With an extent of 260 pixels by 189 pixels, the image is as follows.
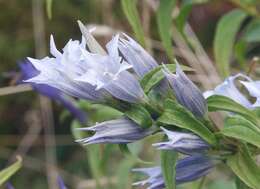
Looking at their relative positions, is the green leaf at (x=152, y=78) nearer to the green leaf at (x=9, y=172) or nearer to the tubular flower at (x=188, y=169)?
the tubular flower at (x=188, y=169)

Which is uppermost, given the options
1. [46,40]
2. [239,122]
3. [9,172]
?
[239,122]

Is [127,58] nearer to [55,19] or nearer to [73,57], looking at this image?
[73,57]

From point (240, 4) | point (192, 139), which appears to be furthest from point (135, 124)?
point (240, 4)

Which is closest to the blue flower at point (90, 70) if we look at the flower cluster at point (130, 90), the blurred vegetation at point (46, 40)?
the flower cluster at point (130, 90)

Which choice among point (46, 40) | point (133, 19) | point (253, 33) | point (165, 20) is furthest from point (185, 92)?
point (46, 40)

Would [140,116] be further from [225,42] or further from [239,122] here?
[225,42]

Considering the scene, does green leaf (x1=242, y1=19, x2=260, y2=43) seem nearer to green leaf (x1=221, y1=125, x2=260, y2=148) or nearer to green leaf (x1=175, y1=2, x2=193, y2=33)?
green leaf (x1=175, y1=2, x2=193, y2=33)
